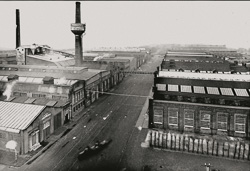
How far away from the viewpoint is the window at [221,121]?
2871 cm

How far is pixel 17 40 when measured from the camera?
69000mm

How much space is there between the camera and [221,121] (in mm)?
28844

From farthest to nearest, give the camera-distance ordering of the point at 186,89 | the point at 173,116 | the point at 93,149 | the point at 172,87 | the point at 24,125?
the point at 172,87
the point at 186,89
the point at 173,116
the point at 24,125
the point at 93,149

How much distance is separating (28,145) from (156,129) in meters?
16.9

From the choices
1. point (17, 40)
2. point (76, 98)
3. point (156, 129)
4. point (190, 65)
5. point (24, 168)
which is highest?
point (17, 40)

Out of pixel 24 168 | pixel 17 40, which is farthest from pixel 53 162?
pixel 17 40

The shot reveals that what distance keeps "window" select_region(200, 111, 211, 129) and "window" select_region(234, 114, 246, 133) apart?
3.37 meters

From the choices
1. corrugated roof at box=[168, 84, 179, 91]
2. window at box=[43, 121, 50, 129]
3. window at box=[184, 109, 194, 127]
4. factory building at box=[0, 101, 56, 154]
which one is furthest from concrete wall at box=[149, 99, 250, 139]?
factory building at box=[0, 101, 56, 154]

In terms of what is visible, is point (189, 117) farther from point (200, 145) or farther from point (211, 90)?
point (211, 90)

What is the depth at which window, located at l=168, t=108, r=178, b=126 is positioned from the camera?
1192 inches

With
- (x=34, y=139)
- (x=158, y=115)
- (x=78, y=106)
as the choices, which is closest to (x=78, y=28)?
(x=78, y=106)

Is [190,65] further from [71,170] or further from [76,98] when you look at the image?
[71,170]

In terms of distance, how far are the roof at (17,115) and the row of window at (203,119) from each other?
642 inches

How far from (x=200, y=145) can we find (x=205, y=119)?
371cm
